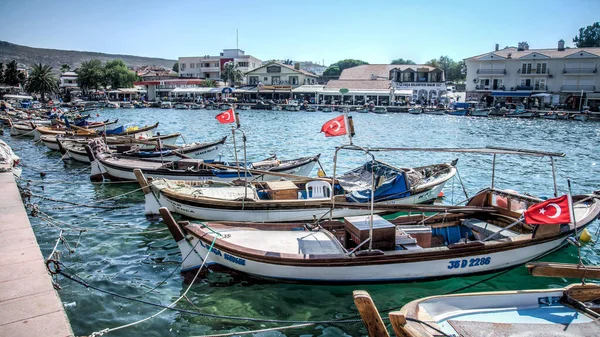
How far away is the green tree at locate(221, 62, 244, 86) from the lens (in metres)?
104

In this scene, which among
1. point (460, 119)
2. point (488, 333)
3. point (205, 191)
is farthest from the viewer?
point (460, 119)

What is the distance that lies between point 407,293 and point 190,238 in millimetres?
4973

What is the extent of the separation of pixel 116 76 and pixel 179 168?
95.6m

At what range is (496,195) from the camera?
11.6m

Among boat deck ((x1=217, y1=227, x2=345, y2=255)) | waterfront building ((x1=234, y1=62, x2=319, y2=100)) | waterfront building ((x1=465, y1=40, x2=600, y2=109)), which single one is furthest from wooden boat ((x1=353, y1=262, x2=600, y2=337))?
waterfront building ((x1=234, y1=62, x2=319, y2=100))

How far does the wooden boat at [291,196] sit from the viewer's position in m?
12.5

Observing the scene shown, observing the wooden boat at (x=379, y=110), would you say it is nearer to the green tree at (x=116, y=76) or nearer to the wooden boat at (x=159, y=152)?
the wooden boat at (x=159, y=152)

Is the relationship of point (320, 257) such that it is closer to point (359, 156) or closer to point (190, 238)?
point (190, 238)

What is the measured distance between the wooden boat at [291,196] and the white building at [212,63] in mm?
101848

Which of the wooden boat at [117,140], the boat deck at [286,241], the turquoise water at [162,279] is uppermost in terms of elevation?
the wooden boat at [117,140]

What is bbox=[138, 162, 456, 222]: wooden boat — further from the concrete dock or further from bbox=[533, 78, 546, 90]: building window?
bbox=[533, 78, 546, 90]: building window

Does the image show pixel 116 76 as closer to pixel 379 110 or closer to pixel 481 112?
pixel 379 110

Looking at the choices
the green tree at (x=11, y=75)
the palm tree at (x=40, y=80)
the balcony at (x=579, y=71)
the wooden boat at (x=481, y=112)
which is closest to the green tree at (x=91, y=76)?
the palm tree at (x=40, y=80)

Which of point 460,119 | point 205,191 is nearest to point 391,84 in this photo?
point 460,119
